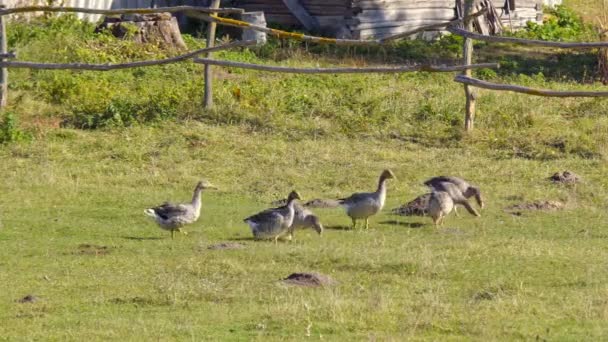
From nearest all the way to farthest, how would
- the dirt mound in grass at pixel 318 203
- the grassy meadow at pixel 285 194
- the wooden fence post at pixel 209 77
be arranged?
the grassy meadow at pixel 285 194 → the dirt mound in grass at pixel 318 203 → the wooden fence post at pixel 209 77

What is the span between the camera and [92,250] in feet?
47.4

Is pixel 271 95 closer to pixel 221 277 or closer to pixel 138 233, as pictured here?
pixel 138 233

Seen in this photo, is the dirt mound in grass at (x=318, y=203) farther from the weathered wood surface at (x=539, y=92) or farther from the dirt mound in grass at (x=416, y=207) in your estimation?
the weathered wood surface at (x=539, y=92)

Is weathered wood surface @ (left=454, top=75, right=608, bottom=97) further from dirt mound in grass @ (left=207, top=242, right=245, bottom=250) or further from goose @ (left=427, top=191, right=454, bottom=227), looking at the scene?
goose @ (left=427, top=191, right=454, bottom=227)

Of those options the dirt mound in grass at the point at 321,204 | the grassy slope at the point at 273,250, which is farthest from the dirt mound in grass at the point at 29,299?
the dirt mound in grass at the point at 321,204

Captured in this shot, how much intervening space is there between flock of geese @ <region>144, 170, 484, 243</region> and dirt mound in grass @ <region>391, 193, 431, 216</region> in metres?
Answer: 0.18

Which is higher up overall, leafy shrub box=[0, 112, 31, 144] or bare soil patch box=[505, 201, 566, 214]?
leafy shrub box=[0, 112, 31, 144]

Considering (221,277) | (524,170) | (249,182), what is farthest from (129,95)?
(221,277)

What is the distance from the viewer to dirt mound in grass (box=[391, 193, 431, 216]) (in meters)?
16.5

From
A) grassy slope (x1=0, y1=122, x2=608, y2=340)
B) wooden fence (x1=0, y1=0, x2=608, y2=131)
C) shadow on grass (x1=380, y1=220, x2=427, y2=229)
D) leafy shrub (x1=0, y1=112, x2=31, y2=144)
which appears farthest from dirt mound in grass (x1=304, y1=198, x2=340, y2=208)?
wooden fence (x1=0, y1=0, x2=608, y2=131)

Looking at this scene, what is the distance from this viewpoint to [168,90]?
22.2 meters

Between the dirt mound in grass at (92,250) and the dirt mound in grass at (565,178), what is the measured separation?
22.5 feet

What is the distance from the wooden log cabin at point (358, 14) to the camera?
96.6 feet

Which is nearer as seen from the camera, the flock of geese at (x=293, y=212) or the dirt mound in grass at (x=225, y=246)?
the dirt mound in grass at (x=225, y=246)
